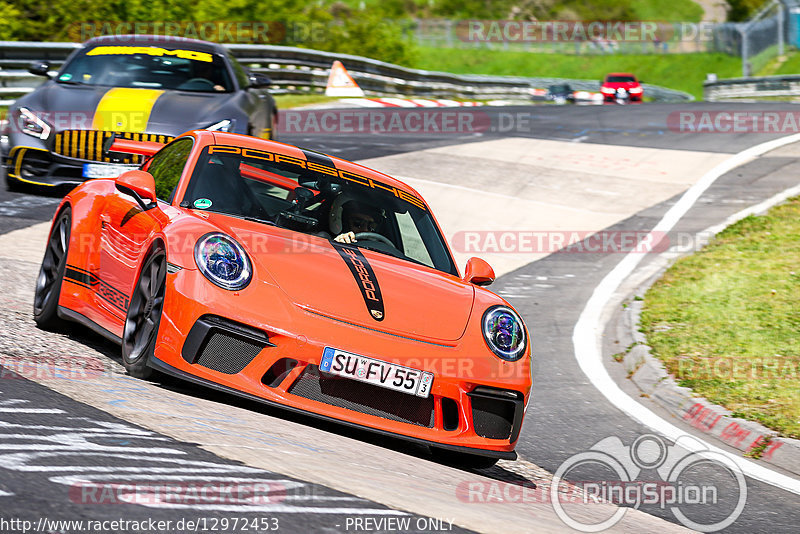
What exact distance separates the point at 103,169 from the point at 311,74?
17467mm

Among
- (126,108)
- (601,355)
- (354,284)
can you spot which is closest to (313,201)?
(354,284)

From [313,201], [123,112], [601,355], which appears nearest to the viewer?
[313,201]

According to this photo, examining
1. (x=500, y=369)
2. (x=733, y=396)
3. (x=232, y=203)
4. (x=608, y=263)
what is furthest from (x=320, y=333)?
(x=608, y=263)

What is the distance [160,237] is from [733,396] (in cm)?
391

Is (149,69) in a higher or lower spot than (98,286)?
higher

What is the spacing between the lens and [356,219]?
6000 millimetres

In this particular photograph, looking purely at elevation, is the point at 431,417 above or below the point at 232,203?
below

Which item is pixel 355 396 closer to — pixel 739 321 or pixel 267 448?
pixel 267 448

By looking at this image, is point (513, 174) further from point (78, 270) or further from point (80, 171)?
point (78, 270)

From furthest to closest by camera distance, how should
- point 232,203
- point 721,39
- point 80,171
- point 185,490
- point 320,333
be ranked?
1. point 721,39
2. point 80,171
3. point 232,203
4. point 320,333
5. point 185,490

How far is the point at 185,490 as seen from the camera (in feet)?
10.7

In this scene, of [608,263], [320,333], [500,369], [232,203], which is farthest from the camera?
[608,263]

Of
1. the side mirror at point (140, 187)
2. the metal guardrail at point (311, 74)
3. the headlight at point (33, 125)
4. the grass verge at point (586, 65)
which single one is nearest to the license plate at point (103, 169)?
the headlight at point (33, 125)

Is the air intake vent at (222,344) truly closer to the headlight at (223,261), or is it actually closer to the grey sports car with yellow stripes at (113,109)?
the headlight at (223,261)
